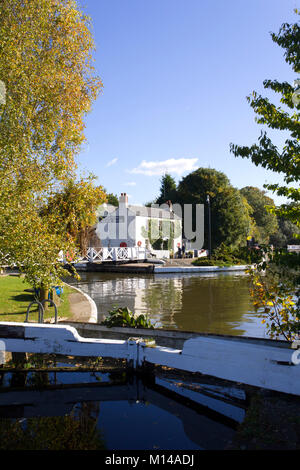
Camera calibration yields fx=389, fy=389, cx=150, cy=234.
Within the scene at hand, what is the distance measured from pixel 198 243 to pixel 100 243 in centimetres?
1800

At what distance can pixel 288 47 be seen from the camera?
5871 millimetres

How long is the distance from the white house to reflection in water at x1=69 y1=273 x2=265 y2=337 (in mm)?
23441

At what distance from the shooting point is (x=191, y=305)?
17.2 metres

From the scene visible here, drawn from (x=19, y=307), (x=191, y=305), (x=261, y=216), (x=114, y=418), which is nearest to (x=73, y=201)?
(x=19, y=307)

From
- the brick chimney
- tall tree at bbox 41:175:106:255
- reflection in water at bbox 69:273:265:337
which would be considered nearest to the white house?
the brick chimney

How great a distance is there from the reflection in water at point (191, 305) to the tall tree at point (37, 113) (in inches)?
153

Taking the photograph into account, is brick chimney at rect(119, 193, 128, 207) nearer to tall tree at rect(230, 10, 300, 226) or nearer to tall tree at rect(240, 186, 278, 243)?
tall tree at rect(240, 186, 278, 243)

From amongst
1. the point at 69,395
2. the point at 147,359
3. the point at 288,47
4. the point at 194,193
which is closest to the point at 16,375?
the point at 69,395

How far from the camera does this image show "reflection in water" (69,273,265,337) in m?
12.5

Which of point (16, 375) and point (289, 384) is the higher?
point (289, 384)

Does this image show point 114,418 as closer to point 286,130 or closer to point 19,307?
point 286,130

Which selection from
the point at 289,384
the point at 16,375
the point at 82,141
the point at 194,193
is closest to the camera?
the point at 289,384

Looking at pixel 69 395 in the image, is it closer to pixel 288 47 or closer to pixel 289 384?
pixel 289 384

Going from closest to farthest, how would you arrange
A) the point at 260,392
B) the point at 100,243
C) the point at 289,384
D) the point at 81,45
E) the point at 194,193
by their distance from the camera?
1. the point at 289,384
2. the point at 260,392
3. the point at 81,45
4. the point at 100,243
5. the point at 194,193
